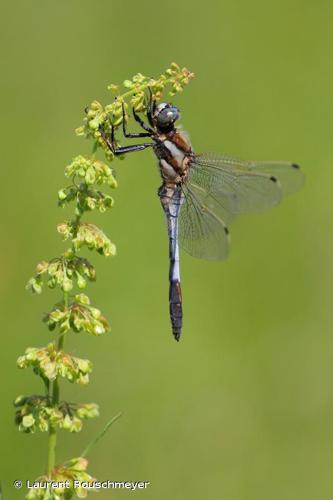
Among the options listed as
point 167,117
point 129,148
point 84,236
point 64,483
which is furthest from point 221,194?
point 64,483

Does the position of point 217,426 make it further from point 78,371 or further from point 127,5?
point 127,5

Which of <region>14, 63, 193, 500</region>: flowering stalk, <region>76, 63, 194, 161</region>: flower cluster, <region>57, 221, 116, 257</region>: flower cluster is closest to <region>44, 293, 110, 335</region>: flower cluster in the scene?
<region>14, 63, 193, 500</region>: flowering stalk

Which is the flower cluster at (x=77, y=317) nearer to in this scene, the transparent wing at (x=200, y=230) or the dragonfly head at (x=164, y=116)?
the dragonfly head at (x=164, y=116)

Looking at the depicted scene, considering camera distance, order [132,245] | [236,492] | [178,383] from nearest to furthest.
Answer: [236,492] < [178,383] < [132,245]

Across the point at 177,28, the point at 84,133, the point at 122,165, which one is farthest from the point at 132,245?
the point at 84,133

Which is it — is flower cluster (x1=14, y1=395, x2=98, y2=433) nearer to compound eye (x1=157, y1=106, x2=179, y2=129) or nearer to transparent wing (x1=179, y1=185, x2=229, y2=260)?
compound eye (x1=157, y1=106, x2=179, y2=129)
